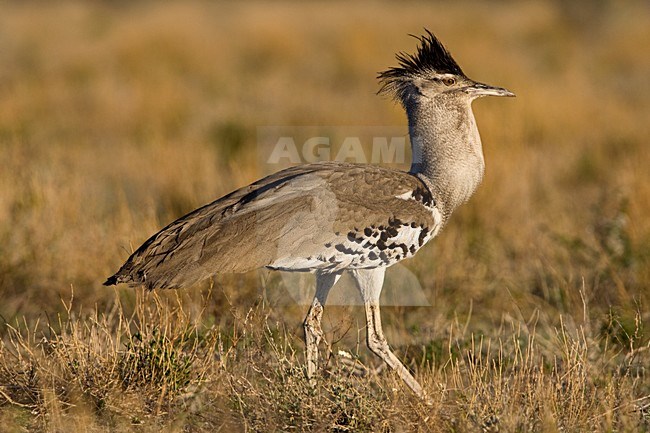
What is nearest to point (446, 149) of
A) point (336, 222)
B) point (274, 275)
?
point (336, 222)

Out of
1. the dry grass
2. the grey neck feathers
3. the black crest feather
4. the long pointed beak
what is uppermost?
the black crest feather

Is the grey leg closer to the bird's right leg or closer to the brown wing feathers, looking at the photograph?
the bird's right leg

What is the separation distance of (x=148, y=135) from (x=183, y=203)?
2523 millimetres

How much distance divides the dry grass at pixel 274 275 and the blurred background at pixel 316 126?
0.08 feet

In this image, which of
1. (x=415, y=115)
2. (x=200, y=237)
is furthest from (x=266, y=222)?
(x=415, y=115)

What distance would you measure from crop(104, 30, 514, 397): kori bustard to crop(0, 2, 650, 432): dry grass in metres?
0.15

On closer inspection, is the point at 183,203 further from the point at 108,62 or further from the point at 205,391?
the point at 108,62

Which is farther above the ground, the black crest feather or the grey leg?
the black crest feather

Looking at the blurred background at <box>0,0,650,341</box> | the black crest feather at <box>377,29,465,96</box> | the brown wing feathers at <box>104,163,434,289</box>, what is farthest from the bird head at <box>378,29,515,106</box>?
the brown wing feathers at <box>104,163,434,289</box>

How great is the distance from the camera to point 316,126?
30.1 ft

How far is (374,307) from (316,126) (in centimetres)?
567

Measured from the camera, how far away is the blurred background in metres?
4.80

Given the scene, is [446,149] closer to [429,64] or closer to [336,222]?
[429,64]

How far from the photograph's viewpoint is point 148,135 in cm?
830
